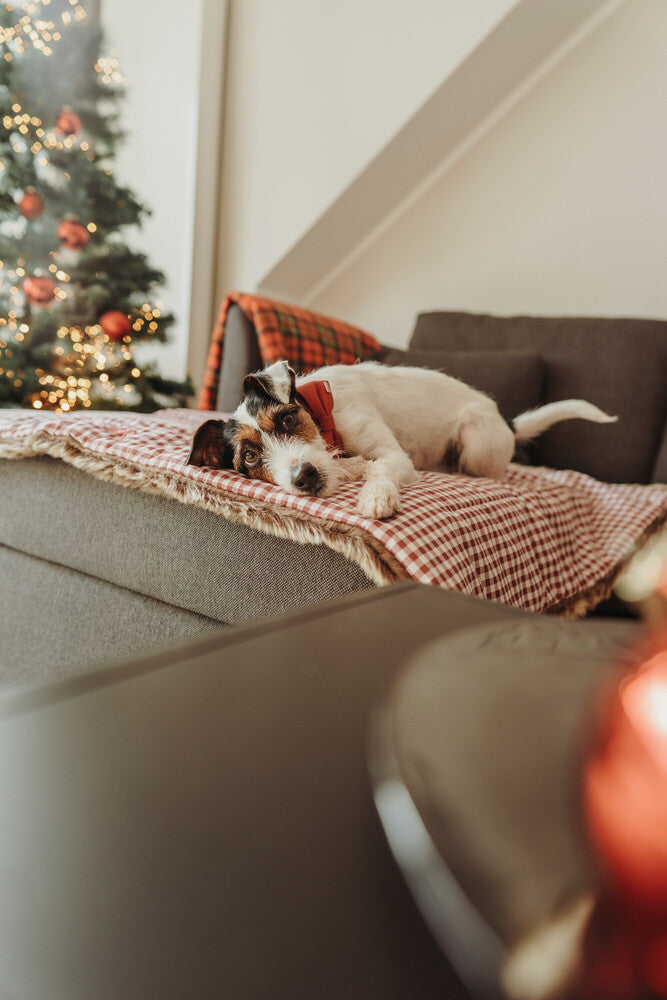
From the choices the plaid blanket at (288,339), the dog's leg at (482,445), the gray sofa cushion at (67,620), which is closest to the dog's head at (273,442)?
the gray sofa cushion at (67,620)

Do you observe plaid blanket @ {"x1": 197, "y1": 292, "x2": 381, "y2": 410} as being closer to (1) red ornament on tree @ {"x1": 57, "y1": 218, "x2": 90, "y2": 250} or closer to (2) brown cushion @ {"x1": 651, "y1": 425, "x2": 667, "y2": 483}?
(1) red ornament on tree @ {"x1": 57, "y1": 218, "x2": 90, "y2": 250}

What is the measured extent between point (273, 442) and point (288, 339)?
1225 mm

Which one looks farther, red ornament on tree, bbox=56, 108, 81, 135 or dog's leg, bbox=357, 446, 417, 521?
red ornament on tree, bbox=56, 108, 81, 135

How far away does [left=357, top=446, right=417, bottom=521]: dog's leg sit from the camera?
1.19m

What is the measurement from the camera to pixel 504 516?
4.42 ft

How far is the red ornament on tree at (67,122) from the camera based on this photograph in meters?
3.23

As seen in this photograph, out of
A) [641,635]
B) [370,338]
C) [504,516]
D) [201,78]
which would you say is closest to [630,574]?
[504,516]

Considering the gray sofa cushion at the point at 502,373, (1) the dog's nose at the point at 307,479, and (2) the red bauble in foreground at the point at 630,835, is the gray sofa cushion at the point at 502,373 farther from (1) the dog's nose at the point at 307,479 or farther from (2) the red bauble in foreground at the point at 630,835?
(2) the red bauble in foreground at the point at 630,835

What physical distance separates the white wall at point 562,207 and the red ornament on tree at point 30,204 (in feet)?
5.72

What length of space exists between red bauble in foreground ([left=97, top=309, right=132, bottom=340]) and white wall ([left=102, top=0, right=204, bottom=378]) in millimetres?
513

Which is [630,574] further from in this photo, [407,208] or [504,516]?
[407,208]

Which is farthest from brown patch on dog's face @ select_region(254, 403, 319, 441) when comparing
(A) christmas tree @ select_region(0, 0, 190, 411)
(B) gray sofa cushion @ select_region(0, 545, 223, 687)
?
(A) christmas tree @ select_region(0, 0, 190, 411)

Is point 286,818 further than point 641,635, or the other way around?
point 641,635

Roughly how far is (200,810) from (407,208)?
399 cm
